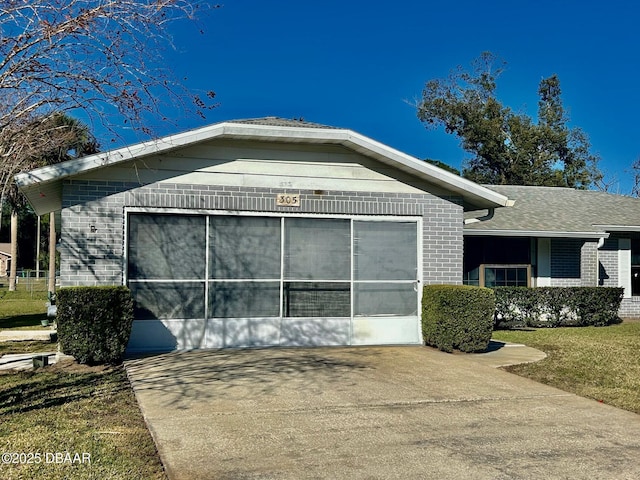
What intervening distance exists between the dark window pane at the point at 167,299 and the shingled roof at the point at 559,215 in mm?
7182

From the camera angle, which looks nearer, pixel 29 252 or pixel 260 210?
pixel 260 210

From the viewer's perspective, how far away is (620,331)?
15633 millimetres

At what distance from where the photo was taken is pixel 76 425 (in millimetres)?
6312

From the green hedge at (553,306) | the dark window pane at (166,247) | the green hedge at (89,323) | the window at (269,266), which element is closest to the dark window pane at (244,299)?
the window at (269,266)

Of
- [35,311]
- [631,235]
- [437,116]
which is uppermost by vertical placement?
[437,116]

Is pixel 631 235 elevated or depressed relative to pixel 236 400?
elevated

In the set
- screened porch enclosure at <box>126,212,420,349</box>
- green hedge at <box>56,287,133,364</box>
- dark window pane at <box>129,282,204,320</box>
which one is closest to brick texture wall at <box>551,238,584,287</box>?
screened porch enclosure at <box>126,212,420,349</box>

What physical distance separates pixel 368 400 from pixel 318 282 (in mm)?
4549

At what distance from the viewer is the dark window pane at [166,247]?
10.9 m

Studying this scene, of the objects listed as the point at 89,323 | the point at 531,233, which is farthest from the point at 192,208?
the point at 531,233

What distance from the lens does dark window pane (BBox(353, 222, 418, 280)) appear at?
12070 millimetres

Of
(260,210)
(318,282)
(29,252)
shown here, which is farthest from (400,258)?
(29,252)

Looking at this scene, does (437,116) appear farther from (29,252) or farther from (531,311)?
(29,252)

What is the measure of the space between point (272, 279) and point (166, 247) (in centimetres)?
194
